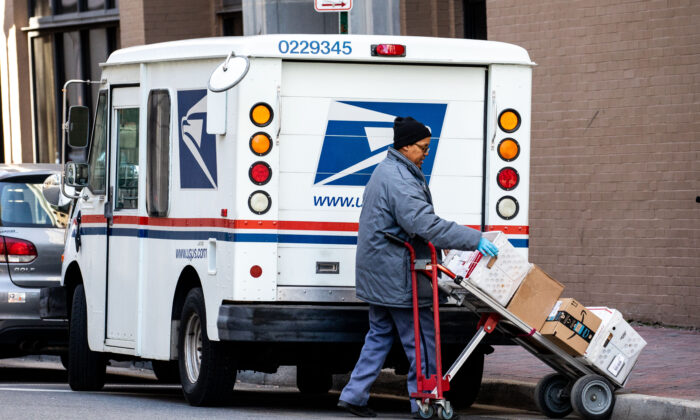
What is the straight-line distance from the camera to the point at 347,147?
30.8 ft

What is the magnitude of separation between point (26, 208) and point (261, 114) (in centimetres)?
424

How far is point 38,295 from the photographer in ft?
40.8

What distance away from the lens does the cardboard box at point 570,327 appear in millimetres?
8711

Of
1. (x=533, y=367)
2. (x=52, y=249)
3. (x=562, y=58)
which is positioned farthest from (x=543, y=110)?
(x=52, y=249)

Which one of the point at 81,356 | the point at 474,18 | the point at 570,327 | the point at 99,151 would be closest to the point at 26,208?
the point at 99,151

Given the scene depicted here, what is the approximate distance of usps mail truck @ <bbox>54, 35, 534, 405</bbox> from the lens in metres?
9.14

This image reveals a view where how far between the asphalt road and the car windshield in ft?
4.52

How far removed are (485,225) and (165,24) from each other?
1207 cm

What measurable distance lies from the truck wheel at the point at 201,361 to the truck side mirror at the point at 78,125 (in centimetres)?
211

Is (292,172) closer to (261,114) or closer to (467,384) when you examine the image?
(261,114)

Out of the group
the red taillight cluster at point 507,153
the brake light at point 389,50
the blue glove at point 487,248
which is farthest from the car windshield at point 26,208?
the blue glove at point 487,248

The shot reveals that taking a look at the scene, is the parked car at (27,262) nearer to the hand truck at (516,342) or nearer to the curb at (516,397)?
the curb at (516,397)

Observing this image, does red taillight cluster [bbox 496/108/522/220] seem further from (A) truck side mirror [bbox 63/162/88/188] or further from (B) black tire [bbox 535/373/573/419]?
(A) truck side mirror [bbox 63/162/88/188]

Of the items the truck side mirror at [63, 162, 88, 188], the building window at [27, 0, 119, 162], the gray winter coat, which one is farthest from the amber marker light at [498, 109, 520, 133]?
the building window at [27, 0, 119, 162]
